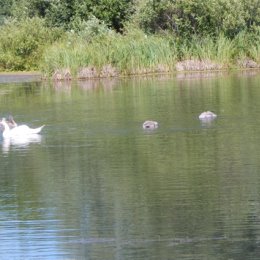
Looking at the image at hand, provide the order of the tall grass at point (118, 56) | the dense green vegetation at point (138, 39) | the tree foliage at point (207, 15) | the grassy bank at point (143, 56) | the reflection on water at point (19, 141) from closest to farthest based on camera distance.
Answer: the reflection on water at point (19, 141) < the tall grass at point (118, 56) < the grassy bank at point (143, 56) < the dense green vegetation at point (138, 39) < the tree foliage at point (207, 15)

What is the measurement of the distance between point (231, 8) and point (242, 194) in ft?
115

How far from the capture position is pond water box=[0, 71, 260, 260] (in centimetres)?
1303

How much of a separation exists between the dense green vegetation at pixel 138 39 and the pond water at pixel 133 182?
558 inches

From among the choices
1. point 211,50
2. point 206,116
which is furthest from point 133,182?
point 211,50

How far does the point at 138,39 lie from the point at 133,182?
3172 cm

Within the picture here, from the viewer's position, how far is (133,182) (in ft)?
57.6

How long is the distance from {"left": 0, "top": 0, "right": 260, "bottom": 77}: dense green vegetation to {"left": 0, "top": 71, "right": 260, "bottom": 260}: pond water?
14170 millimetres

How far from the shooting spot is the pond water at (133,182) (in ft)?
42.8

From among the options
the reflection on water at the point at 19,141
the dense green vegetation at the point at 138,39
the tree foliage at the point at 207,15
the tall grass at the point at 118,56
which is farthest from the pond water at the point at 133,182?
the tree foliage at the point at 207,15

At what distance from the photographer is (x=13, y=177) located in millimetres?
18859

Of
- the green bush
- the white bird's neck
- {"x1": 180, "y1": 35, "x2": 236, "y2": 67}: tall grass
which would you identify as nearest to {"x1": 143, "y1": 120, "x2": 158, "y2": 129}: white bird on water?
the white bird's neck

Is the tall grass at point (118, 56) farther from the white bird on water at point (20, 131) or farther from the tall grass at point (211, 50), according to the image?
the white bird on water at point (20, 131)

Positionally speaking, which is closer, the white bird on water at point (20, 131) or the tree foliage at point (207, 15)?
the white bird on water at point (20, 131)

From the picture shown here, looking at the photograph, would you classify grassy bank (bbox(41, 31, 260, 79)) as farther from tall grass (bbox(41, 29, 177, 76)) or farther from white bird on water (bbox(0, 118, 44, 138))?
white bird on water (bbox(0, 118, 44, 138))
